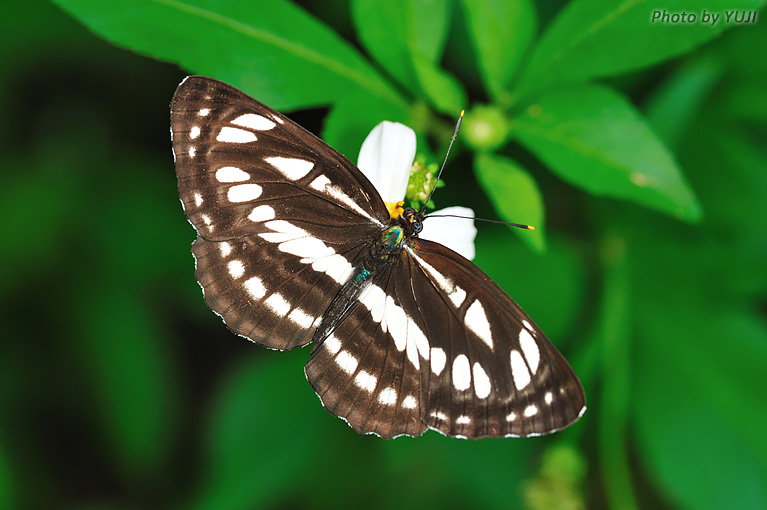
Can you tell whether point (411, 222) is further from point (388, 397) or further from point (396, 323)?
point (388, 397)

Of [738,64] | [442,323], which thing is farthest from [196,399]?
[738,64]

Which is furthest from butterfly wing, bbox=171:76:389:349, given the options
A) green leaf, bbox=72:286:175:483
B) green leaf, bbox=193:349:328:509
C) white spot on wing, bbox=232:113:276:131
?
green leaf, bbox=72:286:175:483

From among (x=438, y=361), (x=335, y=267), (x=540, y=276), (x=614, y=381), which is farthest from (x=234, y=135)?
(x=614, y=381)

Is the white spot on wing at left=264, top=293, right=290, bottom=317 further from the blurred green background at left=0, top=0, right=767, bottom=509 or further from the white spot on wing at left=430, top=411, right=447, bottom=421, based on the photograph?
the blurred green background at left=0, top=0, right=767, bottom=509

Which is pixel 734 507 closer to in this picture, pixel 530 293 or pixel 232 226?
pixel 530 293

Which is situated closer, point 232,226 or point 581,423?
point 232,226
